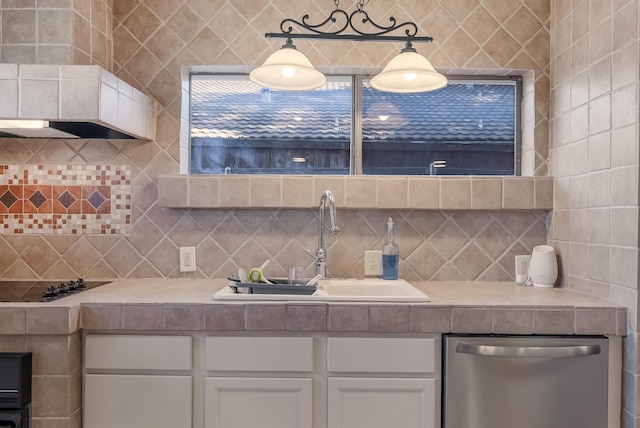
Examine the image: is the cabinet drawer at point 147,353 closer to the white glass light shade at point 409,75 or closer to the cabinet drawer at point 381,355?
the cabinet drawer at point 381,355

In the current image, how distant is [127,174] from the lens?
232cm

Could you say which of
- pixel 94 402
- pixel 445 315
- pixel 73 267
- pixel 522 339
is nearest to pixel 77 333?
pixel 94 402

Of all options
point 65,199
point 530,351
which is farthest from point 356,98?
point 65,199

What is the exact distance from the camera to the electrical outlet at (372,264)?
230 centimetres

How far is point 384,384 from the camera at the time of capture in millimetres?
1708

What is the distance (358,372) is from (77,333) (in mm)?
1048

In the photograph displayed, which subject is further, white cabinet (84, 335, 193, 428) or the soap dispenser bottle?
the soap dispenser bottle

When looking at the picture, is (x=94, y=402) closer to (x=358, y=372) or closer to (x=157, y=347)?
(x=157, y=347)

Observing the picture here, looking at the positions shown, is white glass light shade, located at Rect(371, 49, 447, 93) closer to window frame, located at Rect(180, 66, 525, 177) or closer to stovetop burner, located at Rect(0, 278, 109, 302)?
window frame, located at Rect(180, 66, 525, 177)

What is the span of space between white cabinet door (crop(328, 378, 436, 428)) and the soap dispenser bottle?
0.62 m

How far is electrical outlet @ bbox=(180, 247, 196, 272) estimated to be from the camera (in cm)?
231

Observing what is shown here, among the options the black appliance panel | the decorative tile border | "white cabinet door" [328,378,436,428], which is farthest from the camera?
the decorative tile border

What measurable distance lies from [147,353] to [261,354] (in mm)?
423

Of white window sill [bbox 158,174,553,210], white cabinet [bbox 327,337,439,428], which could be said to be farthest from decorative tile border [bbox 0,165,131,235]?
white cabinet [bbox 327,337,439,428]
